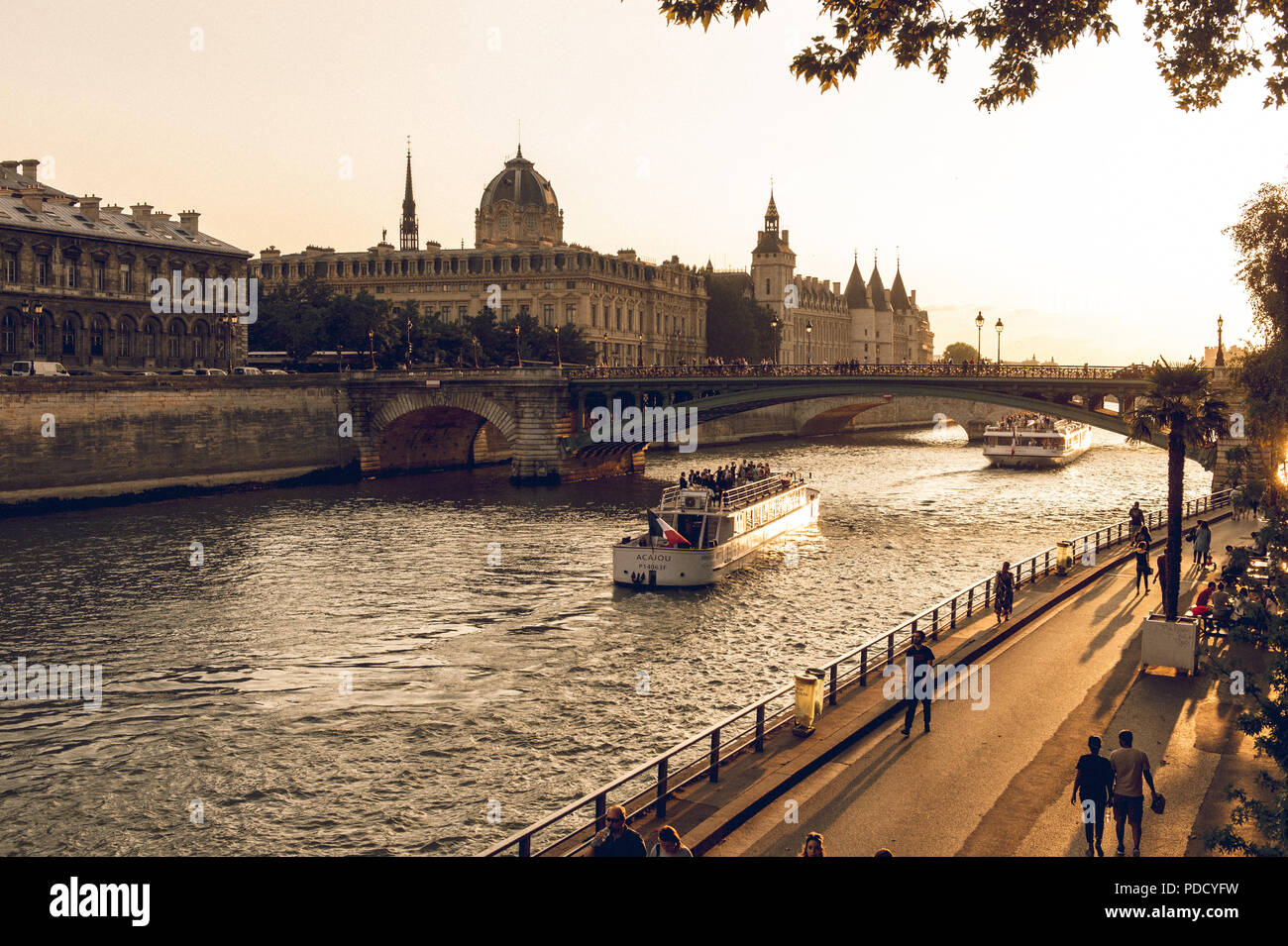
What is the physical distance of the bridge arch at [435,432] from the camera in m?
66.8

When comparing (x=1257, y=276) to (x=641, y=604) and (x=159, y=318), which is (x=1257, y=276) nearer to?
(x=641, y=604)

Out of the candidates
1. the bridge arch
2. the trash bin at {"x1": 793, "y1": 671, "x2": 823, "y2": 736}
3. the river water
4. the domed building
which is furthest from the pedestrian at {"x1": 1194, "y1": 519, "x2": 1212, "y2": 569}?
the domed building

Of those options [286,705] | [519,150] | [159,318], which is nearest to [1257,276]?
[286,705]

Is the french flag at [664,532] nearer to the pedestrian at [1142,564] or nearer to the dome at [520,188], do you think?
the pedestrian at [1142,564]

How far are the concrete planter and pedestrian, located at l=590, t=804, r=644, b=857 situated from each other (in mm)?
11547

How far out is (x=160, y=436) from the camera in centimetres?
5588

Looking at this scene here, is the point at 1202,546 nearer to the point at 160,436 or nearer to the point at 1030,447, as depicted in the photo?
the point at 160,436

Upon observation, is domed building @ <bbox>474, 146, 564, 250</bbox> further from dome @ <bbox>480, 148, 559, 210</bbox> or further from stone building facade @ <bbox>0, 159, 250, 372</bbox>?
stone building facade @ <bbox>0, 159, 250, 372</bbox>

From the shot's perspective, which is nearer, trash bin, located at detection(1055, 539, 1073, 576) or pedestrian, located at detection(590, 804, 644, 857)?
pedestrian, located at detection(590, 804, 644, 857)

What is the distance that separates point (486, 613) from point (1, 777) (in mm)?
13036

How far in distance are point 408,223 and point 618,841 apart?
138m

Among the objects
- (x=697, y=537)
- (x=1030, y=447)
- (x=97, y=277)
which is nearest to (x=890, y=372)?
(x=1030, y=447)

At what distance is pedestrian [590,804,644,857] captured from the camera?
10.1 metres

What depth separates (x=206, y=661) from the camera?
2467 cm
